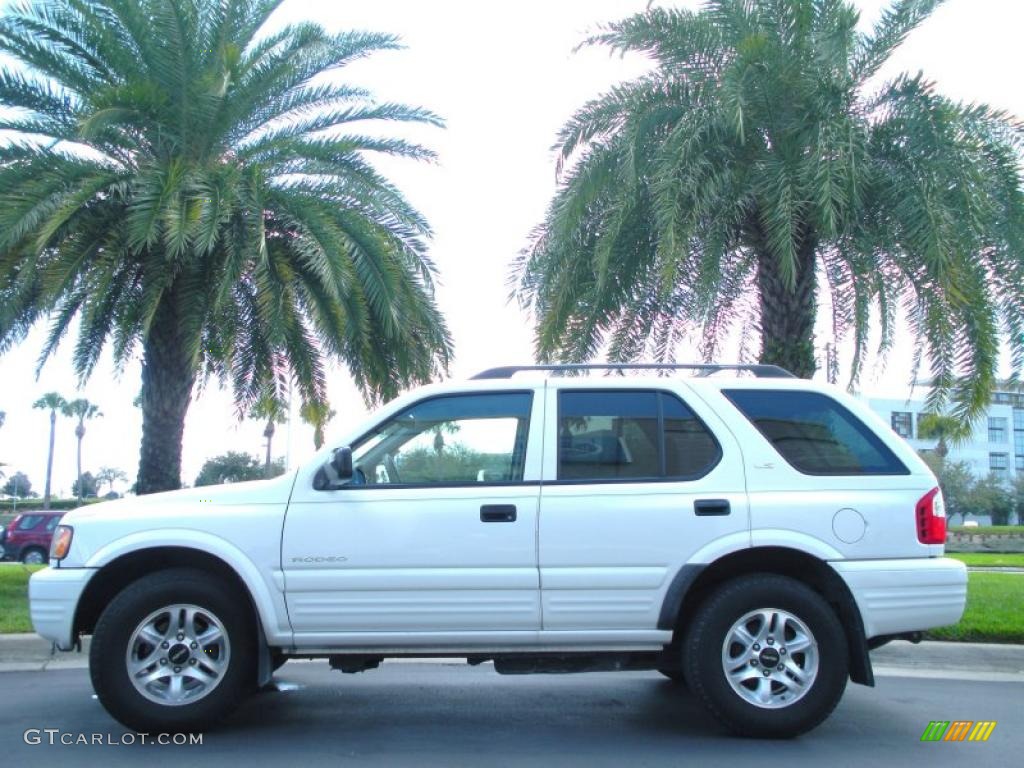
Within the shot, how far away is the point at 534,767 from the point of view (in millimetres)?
5227

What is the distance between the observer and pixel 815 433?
6.14 metres

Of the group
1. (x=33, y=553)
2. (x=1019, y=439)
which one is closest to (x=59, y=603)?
(x=33, y=553)

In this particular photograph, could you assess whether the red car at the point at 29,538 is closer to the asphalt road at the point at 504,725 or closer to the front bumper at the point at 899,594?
the asphalt road at the point at 504,725

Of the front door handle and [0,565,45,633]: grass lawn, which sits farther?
[0,565,45,633]: grass lawn

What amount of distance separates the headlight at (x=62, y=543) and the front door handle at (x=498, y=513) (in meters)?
2.33

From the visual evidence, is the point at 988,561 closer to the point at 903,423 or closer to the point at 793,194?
the point at 793,194

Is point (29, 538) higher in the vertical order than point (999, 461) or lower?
lower

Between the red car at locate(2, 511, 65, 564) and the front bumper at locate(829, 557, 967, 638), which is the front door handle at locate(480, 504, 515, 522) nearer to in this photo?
the front bumper at locate(829, 557, 967, 638)

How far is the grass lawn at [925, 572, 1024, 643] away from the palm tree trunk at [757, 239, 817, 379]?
2859mm

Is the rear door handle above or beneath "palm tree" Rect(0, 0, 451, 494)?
beneath

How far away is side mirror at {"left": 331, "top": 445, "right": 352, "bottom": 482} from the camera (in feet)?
19.0

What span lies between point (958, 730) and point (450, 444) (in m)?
3.34

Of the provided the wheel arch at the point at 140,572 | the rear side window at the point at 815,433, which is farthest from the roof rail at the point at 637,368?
the wheel arch at the point at 140,572

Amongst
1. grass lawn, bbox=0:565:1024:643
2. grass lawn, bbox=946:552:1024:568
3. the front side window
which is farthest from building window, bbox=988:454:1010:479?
the front side window
